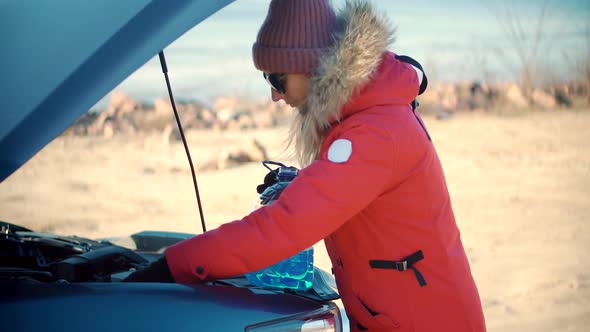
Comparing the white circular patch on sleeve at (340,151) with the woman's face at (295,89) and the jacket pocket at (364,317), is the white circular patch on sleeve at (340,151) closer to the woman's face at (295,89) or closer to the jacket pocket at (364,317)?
the woman's face at (295,89)

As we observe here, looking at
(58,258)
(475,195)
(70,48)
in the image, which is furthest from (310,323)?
(475,195)

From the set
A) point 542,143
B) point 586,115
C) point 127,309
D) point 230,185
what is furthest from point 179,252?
point 586,115

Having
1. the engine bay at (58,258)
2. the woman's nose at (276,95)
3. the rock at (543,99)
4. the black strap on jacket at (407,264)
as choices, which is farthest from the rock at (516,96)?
the black strap on jacket at (407,264)

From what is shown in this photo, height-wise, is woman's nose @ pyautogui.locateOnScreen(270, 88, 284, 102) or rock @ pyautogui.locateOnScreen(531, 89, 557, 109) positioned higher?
rock @ pyautogui.locateOnScreen(531, 89, 557, 109)

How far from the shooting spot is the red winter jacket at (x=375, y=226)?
6.41 ft

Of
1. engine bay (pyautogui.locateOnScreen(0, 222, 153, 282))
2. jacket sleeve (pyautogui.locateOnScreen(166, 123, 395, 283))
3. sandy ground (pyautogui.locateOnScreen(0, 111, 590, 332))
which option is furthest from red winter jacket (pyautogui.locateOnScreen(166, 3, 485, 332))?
sandy ground (pyautogui.locateOnScreen(0, 111, 590, 332))

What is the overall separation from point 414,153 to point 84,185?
819 cm

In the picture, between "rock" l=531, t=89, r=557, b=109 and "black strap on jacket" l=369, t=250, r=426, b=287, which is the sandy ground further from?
"black strap on jacket" l=369, t=250, r=426, b=287

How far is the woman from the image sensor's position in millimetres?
1959

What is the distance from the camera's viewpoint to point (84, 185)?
9.66m

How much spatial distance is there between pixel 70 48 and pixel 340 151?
0.79 meters

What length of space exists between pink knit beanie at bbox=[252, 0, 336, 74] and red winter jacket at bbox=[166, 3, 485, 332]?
0.34ft

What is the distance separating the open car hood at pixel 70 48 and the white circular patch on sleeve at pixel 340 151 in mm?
586

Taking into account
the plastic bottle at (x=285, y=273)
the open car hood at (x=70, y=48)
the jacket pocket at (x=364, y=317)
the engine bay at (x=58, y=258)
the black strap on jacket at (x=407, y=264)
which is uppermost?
the open car hood at (x=70, y=48)
